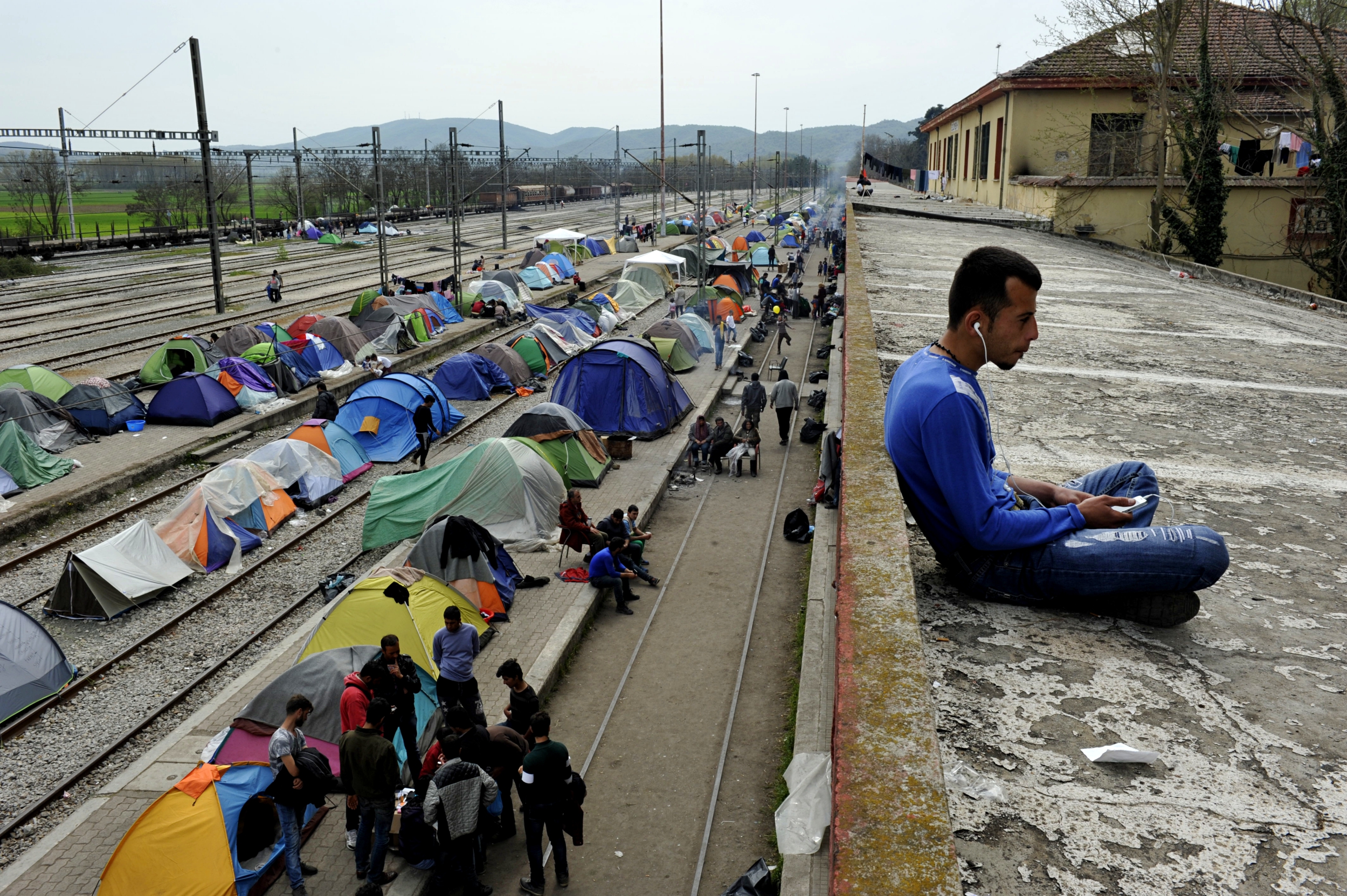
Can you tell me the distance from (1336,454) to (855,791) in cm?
539

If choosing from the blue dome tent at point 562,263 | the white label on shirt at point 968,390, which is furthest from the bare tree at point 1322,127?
the blue dome tent at point 562,263

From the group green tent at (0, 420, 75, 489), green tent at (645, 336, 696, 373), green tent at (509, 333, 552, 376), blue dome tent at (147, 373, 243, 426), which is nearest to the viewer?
green tent at (0, 420, 75, 489)

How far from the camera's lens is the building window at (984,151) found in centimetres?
3744

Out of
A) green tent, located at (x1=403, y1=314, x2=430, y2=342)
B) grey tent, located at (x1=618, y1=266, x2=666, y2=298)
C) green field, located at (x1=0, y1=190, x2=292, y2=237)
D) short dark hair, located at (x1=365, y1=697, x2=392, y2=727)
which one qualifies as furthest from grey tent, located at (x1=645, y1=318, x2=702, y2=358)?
green field, located at (x1=0, y1=190, x2=292, y2=237)

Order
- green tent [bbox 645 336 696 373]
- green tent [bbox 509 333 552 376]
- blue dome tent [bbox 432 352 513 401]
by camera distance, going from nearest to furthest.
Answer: blue dome tent [bbox 432 352 513 401]
green tent [bbox 509 333 552 376]
green tent [bbox 645 336 696 373]

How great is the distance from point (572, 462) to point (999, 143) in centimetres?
2360

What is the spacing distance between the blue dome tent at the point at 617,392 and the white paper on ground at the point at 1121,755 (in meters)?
20.4

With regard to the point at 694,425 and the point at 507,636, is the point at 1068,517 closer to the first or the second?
the point at 507,636

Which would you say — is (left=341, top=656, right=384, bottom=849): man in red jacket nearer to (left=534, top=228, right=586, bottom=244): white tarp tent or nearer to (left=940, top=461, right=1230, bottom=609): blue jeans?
(left=940, top=461, right=1230, bottom=609): blue jeans

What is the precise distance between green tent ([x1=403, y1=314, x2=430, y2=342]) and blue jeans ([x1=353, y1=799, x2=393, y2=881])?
85.5ft

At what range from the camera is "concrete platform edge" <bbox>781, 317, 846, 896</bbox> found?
20.4ft

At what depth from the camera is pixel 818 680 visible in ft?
33.4

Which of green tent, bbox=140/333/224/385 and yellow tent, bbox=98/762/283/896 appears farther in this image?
green tent, bbox=140/333/224/385

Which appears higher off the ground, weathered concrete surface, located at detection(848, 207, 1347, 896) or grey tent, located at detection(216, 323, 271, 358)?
weathered concrete surface, located at detection(848, 207, 1347, 896)
